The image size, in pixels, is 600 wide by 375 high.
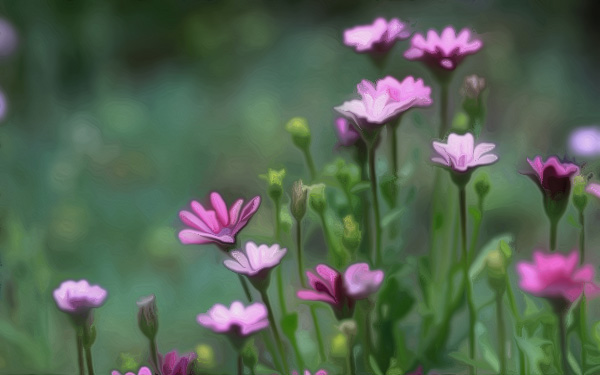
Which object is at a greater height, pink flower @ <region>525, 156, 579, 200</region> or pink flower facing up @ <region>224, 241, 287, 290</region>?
Result: pink flower @ <region>525, 156, 579, 200</region>

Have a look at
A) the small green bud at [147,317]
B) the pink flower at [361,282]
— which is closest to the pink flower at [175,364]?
the small green bud at [147,317]

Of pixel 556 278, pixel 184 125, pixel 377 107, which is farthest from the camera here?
pixel 184 125

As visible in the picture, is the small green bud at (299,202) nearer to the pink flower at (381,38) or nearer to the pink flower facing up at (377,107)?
the pink flower facing up at (377,107)

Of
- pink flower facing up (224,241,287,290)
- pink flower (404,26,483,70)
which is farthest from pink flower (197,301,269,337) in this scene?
pink flower (404,26,483,70)

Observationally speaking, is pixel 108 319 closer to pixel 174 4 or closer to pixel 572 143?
pixel 572 143

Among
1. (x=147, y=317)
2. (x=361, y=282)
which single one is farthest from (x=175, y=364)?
(x=361, y=282)

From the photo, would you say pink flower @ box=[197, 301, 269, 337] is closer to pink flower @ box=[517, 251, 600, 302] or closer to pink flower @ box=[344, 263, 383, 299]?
pink flower @ box=[344, 263, 383, 299]

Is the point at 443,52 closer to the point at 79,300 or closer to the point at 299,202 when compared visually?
the point at 299,202
